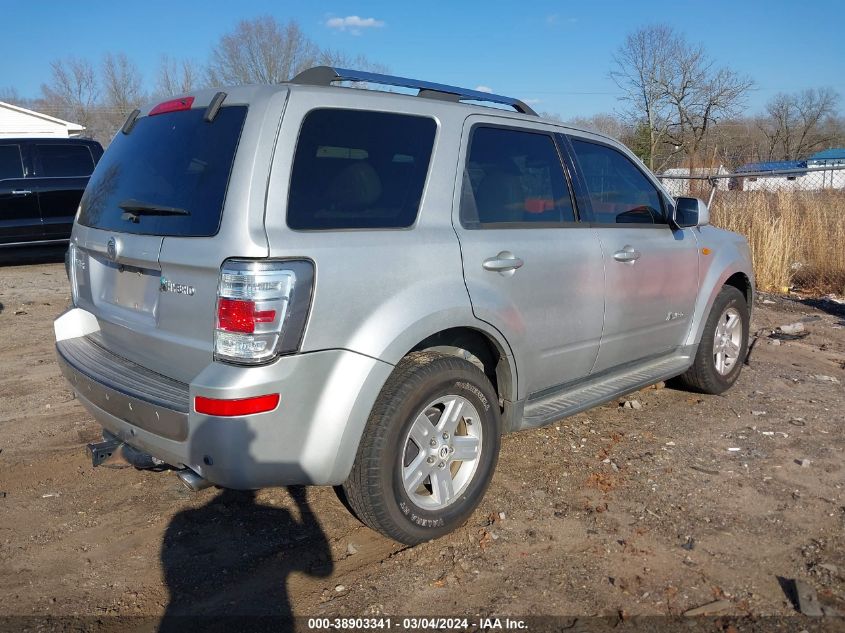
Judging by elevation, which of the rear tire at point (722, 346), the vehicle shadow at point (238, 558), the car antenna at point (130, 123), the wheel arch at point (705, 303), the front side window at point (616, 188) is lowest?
the vehicle shadow at point (238, 558)

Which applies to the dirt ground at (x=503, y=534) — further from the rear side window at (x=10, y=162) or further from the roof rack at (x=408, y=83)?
the rear side window at (x=10, y=162)

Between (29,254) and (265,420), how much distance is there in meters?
8.98

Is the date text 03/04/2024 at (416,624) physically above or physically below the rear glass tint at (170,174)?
below

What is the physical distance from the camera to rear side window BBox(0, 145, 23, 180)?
32.6ft

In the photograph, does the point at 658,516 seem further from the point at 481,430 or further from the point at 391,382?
the point at 391,382

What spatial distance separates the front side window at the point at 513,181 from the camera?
11.5 ft

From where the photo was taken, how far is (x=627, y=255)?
13.8 ft

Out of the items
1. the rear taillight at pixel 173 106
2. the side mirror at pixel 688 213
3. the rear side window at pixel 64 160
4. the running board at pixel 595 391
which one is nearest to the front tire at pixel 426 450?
the running board at pixel 595 391

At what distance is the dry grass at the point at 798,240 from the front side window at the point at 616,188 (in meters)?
6.74

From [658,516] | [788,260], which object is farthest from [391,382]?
A: [788,260]

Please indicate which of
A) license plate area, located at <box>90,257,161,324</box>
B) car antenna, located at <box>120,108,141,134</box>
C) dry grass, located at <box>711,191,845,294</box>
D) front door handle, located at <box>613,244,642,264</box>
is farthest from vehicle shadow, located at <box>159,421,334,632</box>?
dry grass, located at <box>711,191,845,294</box>

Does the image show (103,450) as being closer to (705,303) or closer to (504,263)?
(504,263)

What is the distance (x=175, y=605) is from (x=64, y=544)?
32.1 inches

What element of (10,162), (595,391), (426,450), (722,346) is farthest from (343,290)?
(10,162)
